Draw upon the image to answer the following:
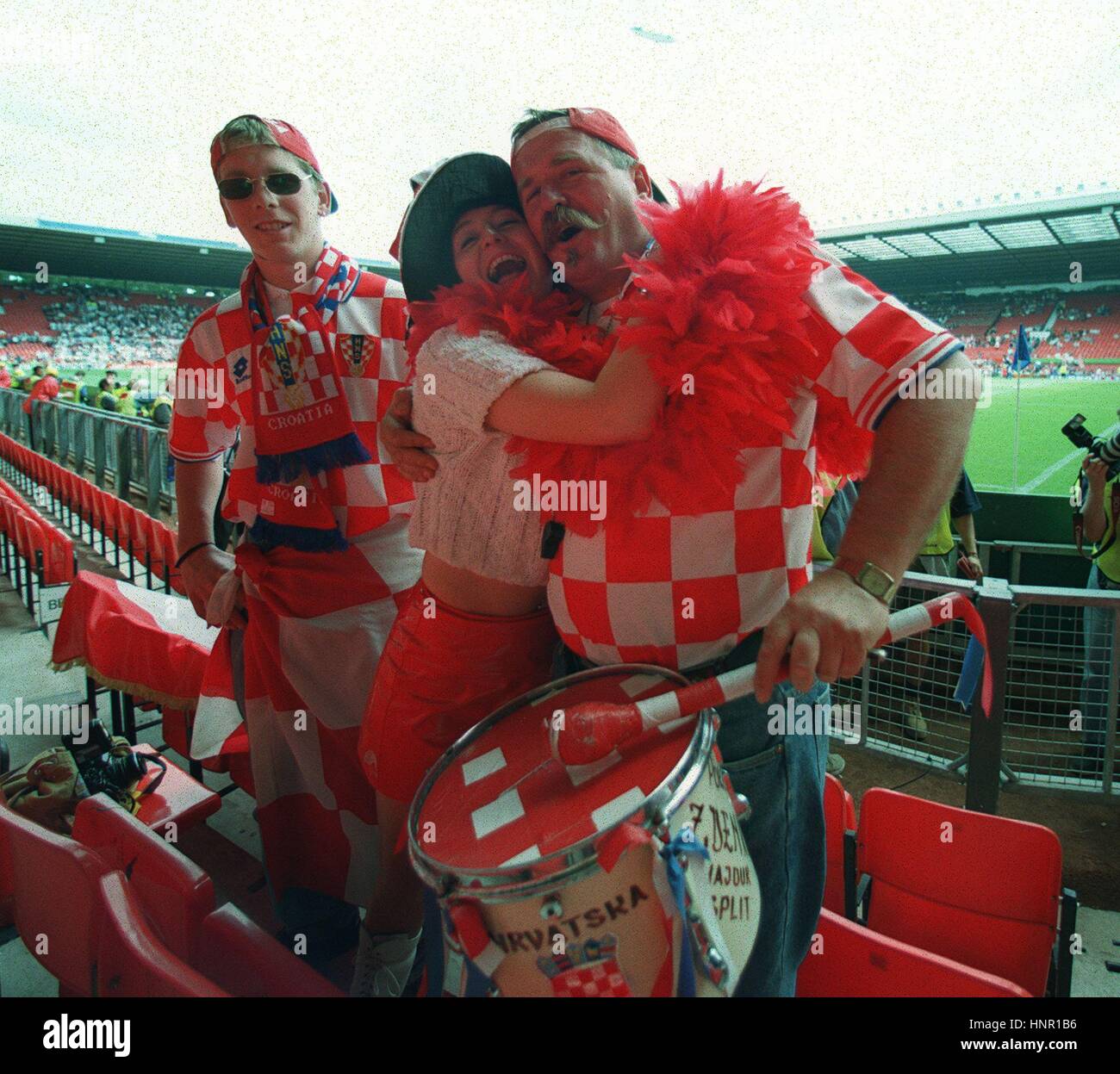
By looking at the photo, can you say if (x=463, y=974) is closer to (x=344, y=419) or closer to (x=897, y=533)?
(x=897, y=533)

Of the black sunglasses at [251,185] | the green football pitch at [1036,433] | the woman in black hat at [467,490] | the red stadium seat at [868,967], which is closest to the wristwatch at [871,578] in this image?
the woman in black hat at [467,490]

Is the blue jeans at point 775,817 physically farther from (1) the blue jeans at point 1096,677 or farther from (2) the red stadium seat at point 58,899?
(1) the blue jeans at point 1096,677

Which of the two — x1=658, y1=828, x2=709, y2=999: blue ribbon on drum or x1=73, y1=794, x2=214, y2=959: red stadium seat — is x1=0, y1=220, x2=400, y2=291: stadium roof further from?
x1=658, y1=828, x2=709, y2=999: blue ribbon on drum

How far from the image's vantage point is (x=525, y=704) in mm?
1086

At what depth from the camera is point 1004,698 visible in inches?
94.6

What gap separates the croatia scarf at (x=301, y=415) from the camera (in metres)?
1.62

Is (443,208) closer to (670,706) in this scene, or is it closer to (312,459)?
(312,459)

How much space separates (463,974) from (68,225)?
2671 cm

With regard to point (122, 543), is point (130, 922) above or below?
above

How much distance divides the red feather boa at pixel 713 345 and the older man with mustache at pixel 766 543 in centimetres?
2

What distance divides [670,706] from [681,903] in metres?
0.20

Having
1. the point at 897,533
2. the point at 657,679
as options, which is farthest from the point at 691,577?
the point at 897,533

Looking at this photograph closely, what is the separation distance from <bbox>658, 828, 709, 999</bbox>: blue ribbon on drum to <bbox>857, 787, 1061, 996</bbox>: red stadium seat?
104 centimetres

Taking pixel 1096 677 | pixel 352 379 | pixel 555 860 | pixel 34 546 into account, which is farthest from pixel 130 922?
pixel 34 546
